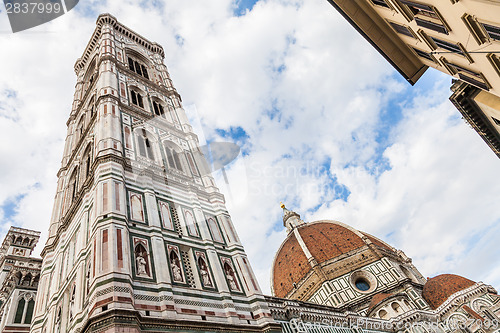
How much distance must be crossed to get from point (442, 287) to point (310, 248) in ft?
54.9

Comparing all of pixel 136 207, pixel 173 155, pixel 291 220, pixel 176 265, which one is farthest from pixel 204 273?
pixel 291 220

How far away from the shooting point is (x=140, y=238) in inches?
415

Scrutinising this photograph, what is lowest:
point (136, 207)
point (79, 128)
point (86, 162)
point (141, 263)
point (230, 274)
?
point (230, 274)

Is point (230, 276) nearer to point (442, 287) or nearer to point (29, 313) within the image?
point (29, 313)

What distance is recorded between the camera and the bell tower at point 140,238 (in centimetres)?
870

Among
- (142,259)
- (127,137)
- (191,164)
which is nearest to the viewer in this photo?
(142,259)

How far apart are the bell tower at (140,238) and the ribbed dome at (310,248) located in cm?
3143

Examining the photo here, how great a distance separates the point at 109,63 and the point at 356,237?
124 feet

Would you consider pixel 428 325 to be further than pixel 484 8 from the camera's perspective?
Yes

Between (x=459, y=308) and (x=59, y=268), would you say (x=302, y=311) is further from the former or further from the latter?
(x=459, y=308)

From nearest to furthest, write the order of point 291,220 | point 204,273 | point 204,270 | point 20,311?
point 204,273
point 204,270
point 20,311
point 291,220

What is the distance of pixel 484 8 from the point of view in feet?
20.9

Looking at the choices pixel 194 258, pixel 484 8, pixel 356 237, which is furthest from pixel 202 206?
pixel 356 237

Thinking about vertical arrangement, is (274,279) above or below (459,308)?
above
